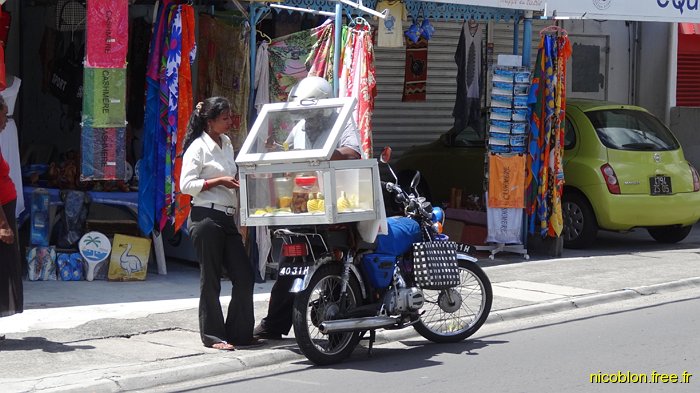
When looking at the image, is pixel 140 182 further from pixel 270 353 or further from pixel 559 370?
pixel 559 370

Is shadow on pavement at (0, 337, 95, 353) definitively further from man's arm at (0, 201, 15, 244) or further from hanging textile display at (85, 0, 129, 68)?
hanging textile display at (85, 0, 129, 68)

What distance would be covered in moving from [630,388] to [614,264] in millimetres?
5663

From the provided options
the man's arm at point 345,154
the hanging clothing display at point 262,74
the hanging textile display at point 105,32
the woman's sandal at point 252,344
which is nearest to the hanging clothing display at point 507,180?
the hanging clothing display at point 262,74

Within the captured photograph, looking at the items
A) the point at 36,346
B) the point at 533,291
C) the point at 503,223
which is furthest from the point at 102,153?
the point at 503,223

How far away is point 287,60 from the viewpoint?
10.6 meters

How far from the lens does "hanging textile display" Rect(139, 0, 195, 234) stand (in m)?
9.97

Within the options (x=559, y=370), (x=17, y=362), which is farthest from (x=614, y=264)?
(x=17, y=362)

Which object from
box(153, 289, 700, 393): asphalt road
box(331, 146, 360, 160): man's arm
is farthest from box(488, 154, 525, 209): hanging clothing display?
box(331, 146, 360, 160): man's arm

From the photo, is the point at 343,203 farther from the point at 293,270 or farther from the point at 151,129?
the point at 151,129

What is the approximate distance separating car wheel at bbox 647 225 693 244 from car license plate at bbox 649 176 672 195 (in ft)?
3.44

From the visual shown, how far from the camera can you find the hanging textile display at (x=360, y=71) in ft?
33.9

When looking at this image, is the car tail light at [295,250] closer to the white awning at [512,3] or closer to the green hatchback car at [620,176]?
the white awning at [512,3]

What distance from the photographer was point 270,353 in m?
7.96

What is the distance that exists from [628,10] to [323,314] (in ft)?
24.0
